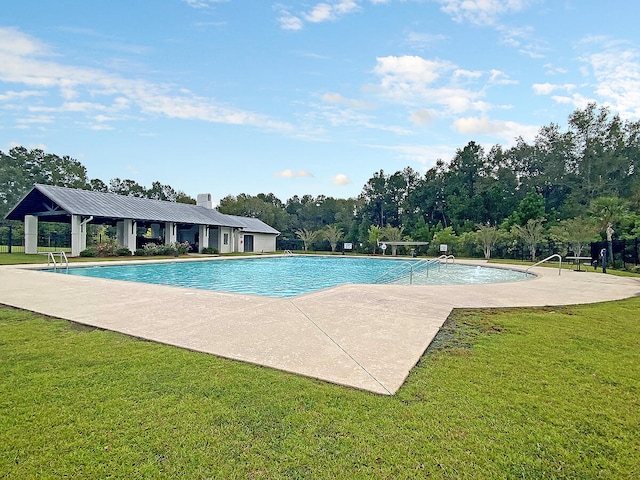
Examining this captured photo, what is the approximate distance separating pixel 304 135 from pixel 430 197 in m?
18.5

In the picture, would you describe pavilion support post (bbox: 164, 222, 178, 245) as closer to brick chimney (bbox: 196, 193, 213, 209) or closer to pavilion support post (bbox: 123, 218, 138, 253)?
pavilion support post (bbox: 123, 218, 138, 253)

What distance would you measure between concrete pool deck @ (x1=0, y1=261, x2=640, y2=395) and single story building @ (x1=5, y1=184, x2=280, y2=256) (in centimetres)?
1160

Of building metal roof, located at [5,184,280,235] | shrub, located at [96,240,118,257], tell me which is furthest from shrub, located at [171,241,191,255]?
shrub, located at [96,240,118,257]

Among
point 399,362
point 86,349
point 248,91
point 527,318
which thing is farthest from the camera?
point 248,91

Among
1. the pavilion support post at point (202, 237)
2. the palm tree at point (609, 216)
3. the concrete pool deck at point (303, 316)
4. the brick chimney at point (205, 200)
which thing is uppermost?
the brick chimney at point (205, 200)

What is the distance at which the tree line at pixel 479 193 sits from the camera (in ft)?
90.4

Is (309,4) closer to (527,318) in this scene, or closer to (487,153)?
(527,318)

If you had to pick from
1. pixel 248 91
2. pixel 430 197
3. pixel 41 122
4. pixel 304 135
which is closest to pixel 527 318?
pixel 248 91

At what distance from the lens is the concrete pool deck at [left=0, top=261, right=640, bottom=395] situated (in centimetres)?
369

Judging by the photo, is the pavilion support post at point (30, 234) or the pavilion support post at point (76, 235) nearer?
the pavilion support post at point (76, 235)

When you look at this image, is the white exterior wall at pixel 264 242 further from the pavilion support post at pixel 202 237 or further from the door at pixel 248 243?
the pavilion support post at pixel 202 237

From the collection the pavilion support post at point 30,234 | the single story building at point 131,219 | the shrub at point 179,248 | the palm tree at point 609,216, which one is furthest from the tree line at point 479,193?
the pavilion support post at point 30,234

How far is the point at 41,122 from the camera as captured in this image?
770 inches

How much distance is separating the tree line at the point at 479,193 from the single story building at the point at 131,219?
23.0 ft
